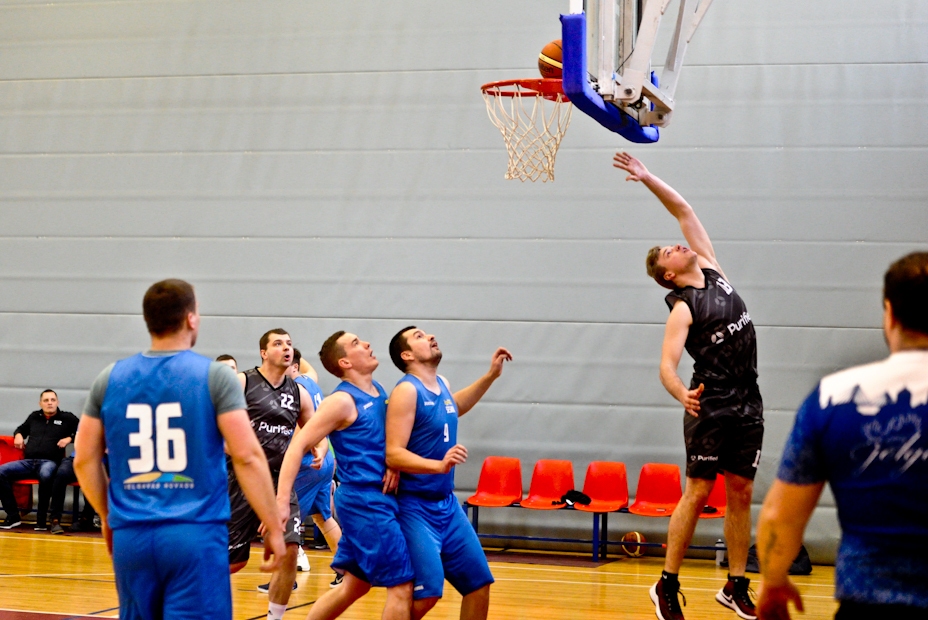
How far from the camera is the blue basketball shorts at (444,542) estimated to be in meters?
4.98

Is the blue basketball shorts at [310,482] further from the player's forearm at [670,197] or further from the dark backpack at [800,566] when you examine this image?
the dark backpack at [800,566]

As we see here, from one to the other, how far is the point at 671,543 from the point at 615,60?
2861 mm

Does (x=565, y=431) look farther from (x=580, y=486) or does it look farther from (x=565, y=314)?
(x=565, y=314)

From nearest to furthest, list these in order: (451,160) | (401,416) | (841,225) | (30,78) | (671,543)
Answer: (401,416) → (671,543) → (841,225) → (451,160) → (30,78)

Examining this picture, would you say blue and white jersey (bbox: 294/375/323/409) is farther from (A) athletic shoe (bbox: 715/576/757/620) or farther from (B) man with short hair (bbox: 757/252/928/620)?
(B) man with short hair (bbox: 757/252/928/620)

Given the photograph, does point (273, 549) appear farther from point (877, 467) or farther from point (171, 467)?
point (877, 467)

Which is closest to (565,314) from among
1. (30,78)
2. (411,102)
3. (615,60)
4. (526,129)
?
(526,129)

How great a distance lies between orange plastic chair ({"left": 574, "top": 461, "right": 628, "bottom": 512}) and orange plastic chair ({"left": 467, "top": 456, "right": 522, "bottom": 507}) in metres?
0.69

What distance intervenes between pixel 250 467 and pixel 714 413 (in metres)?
3.04

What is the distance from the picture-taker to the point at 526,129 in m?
10.1

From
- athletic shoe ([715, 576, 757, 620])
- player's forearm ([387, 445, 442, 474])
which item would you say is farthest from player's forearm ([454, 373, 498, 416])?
athletic shoe ([715, 576, 757, 620])

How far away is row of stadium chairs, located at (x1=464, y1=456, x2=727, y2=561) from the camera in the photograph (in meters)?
9.52

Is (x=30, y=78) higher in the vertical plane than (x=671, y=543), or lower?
higher

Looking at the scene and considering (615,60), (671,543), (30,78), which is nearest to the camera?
(671,543)
